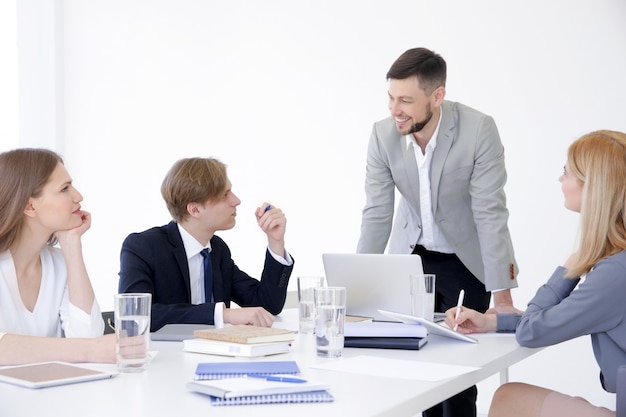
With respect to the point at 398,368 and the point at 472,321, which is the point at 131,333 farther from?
the point at 472,321

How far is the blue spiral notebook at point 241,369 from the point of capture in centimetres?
142

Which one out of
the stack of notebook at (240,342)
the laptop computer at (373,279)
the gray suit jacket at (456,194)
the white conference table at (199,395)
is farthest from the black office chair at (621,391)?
the gray suit jacket at (456,194)

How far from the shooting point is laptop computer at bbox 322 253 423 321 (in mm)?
2275

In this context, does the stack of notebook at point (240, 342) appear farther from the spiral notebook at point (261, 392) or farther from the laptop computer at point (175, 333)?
the spiral notebook at point (261, 392)

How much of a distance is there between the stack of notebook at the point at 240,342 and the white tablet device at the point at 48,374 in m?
0.28

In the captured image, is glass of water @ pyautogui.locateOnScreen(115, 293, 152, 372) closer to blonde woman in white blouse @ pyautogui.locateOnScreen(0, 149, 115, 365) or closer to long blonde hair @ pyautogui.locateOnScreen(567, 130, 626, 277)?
blonde woman in white blouse @ pyautogui.locateOnScreen(0, 149, 115, 365)

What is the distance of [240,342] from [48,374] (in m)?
0.42

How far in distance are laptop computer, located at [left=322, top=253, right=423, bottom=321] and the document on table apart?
61 cm

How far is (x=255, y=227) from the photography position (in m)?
5.21

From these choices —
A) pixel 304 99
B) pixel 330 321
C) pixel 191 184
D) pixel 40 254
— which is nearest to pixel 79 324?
pixel 40 254

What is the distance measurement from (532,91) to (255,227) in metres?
1.99

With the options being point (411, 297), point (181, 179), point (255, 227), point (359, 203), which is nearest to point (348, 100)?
point (359, 203)

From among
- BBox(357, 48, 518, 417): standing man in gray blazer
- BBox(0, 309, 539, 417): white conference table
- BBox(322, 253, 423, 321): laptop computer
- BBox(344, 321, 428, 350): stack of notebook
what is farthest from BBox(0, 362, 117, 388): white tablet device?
BBox(357, 48, 518, 417): standing man in gray blazer

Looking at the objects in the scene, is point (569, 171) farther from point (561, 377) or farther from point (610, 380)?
point (561, 377)
